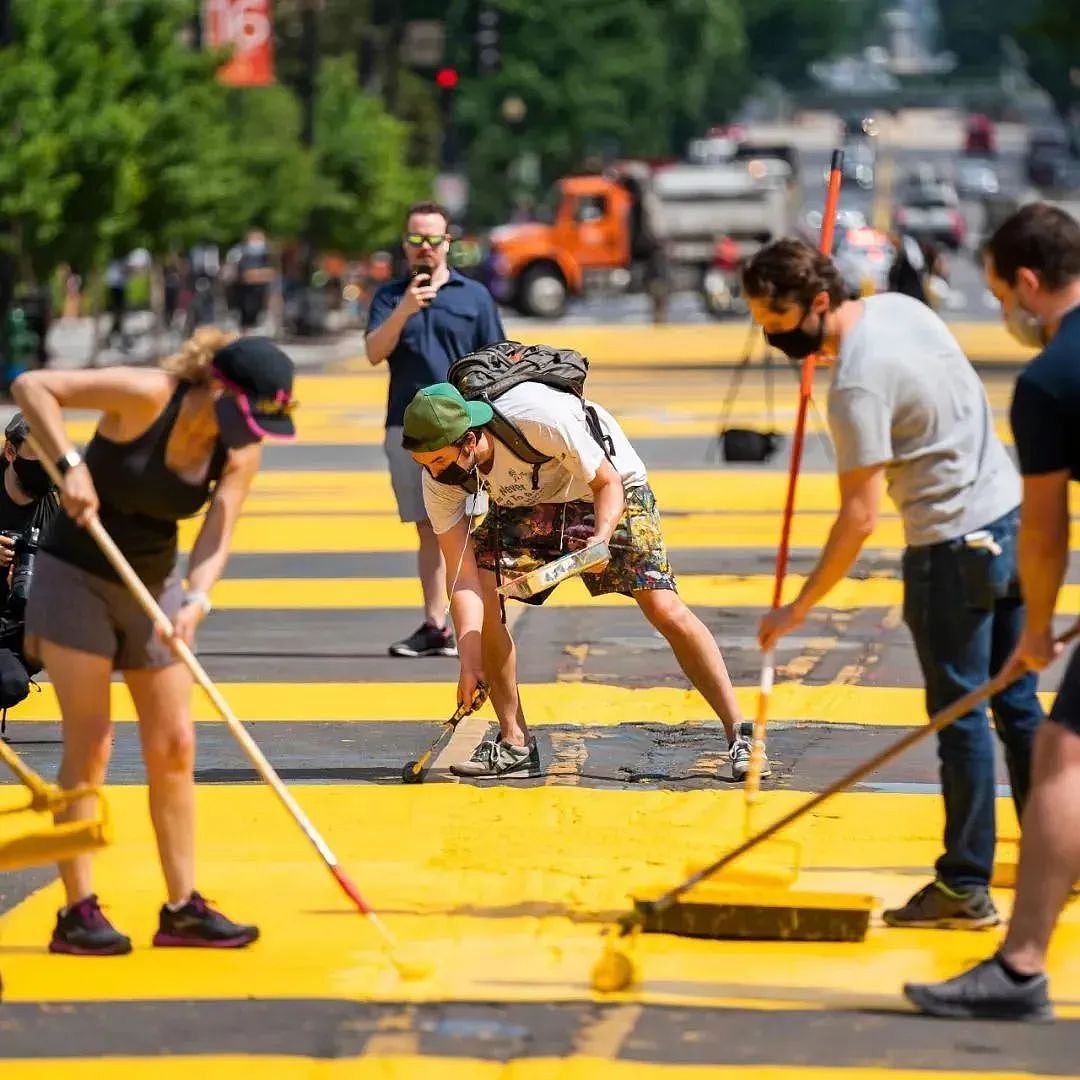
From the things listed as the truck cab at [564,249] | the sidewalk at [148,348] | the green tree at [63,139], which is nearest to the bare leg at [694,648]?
the green tree at [63,139]

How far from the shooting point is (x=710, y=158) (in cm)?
8688

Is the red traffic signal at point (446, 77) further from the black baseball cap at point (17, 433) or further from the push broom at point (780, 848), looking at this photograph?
the push broom at point (780, 848)

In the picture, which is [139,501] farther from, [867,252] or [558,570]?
[867,252]

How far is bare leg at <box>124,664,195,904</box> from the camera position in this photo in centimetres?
664

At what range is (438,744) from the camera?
9.34 metres

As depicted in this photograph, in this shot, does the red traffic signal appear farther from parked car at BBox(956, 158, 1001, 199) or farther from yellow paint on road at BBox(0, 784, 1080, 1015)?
parked car at BBox(956, 158, 1001, 199)

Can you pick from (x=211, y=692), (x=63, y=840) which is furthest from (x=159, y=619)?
(x=63, y=840)

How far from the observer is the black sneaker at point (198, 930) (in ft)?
22.2

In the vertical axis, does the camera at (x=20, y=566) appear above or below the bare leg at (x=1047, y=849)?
below

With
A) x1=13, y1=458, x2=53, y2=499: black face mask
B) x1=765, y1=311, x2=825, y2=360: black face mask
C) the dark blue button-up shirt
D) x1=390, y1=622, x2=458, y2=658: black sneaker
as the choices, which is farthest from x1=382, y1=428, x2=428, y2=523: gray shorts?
x1=765, y1=311, x2=825, y2=360: black face mask

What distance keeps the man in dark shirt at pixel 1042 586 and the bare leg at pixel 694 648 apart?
2.58 meters

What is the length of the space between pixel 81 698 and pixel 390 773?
8.47ft

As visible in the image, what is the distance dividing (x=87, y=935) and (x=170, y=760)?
50cm

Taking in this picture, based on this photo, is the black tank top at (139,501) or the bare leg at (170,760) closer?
the black tank top at (139,501)
